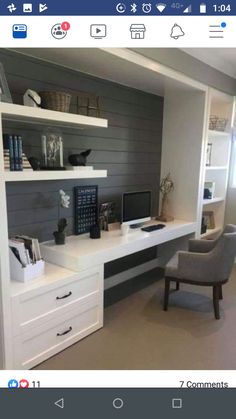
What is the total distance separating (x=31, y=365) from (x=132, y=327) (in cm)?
84

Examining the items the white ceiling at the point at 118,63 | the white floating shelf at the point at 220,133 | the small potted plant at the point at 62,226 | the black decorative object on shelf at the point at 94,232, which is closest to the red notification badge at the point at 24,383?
the small potted plant at the point at 62,226

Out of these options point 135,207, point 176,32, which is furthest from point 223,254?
point 176,32

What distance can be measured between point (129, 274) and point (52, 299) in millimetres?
1557

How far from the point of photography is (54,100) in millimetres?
1973

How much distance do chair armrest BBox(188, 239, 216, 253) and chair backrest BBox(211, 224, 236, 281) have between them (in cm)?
37

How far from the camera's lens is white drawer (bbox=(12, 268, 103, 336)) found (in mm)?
1706

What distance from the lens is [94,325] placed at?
225cm

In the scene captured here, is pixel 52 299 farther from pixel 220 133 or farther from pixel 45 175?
pixel 220 133

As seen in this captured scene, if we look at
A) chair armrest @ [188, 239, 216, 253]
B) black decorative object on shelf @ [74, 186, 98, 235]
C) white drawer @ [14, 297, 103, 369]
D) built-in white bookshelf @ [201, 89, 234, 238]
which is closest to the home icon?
white drawer @ [14, 297, 103, 369]

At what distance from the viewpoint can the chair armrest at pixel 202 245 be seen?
284cm

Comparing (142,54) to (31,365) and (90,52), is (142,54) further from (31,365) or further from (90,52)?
(31,365)
